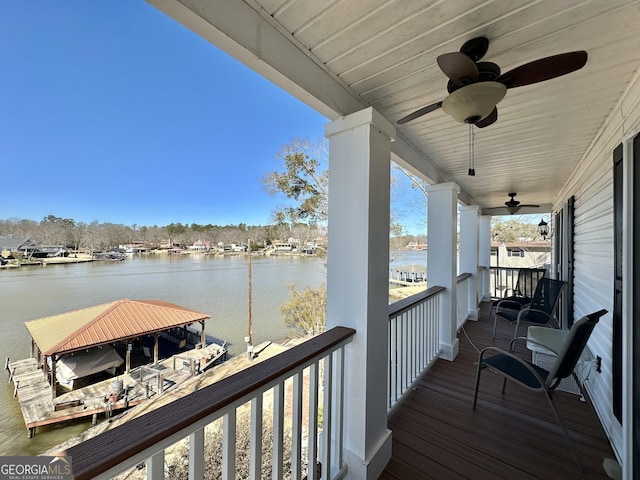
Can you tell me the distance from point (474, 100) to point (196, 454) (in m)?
1.82

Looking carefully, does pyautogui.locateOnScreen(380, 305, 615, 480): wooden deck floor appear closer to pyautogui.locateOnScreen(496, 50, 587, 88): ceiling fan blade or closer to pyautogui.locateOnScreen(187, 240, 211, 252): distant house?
pyautogui.locateOnScreen(496, 50, 587, 88): ceiling fan blade

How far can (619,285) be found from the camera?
177cm

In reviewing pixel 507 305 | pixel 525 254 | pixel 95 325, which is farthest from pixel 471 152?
pixel 525 254

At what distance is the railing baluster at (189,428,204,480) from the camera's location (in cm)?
78

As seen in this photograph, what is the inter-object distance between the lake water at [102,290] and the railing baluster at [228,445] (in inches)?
143

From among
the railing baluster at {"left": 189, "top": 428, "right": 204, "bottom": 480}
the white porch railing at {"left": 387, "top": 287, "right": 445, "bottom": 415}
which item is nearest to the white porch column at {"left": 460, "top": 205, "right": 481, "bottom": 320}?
the white porch railing at {"left": 387, "top": 287, "right": 445, "bottom": 415}

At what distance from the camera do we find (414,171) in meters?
2.81

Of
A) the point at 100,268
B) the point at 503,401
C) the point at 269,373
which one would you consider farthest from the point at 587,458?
the point at 100,268

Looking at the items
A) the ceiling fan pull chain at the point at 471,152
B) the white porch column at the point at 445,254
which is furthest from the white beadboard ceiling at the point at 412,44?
the white porch column at the point at 445,254

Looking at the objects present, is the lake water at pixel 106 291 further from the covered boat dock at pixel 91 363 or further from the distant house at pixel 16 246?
the distant house at pixel 16 246

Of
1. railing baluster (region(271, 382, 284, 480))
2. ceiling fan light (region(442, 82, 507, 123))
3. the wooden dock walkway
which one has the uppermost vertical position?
ceiling fan light (region(442, 82, 507, 123))

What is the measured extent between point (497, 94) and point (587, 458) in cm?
238

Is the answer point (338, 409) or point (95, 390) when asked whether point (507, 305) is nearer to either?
point (338, 409)

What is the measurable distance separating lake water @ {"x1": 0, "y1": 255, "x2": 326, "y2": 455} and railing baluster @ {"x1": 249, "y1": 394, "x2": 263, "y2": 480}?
3.62 meters
